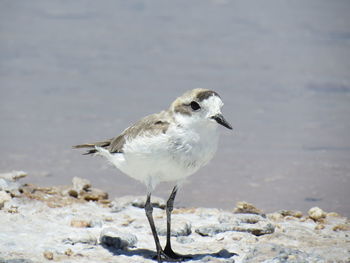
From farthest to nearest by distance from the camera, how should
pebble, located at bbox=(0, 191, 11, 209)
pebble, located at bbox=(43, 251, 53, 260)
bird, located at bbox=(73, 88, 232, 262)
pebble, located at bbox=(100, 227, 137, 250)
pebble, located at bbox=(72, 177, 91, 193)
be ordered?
pebble, located at bbox=(72, 177, 91, 193), pebble, located at bbox=(0, 191, 11, 209), pebble, located at bbox=(100, 227, 137, 250), pebble, located at bbox=(43, 251, 53, 260), bird, located at bbox=(73, 88, 232, 262)

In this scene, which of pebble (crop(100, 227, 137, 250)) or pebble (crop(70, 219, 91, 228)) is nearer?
pebble (crop(100, 227, 137, 250))

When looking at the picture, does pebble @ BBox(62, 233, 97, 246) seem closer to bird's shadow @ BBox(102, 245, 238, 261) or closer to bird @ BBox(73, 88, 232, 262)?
bird's shadow @ BBox(102, 245, 238, 261)

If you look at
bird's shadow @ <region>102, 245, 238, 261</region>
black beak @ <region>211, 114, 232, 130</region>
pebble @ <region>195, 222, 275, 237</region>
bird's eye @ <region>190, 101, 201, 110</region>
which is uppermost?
bird's eye @ <region>190, 101, 201, 110</region>

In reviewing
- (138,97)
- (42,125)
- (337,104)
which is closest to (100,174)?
(42,125)

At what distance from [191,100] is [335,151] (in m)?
5.92

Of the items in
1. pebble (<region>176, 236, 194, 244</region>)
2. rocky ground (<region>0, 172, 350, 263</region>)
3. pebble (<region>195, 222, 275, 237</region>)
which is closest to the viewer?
rocky ground (<region>0, 172, 350, 263</region>)

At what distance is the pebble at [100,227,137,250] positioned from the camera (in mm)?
6969

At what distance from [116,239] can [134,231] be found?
736mm

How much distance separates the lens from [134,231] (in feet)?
25.2

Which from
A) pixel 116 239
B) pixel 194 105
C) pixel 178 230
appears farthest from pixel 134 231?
pixel 194 105

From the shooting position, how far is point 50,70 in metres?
15.4

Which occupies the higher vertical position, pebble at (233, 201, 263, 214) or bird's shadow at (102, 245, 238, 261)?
pebble at (233, 201, 263, 214)

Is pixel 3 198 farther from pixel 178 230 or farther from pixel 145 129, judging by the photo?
pixel 145 129

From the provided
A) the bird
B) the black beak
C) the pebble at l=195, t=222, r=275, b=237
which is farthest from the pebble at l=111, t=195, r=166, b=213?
the black beak
